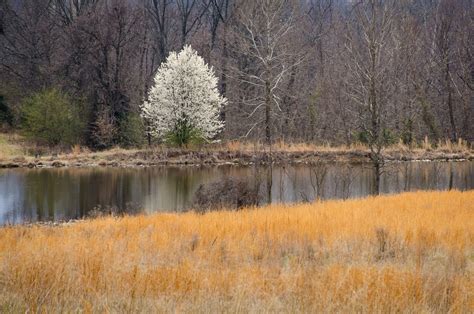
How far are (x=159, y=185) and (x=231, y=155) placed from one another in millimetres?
9527

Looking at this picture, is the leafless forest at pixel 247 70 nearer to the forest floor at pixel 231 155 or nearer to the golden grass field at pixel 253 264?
the forest floor at pixel 231 155

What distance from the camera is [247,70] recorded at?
129 feet

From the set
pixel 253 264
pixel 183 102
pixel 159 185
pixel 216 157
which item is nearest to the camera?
pixel 253 264

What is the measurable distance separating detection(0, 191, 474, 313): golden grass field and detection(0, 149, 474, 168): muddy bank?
19283 mm

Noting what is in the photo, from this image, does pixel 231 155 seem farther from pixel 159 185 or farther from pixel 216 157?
pixel 159 185

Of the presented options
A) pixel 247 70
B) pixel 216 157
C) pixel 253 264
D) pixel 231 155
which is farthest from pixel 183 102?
pixel 253 264

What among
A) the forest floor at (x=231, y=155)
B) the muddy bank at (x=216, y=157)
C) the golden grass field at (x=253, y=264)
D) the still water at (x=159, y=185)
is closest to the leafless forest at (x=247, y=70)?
the forest floor at (x=231, y=155)

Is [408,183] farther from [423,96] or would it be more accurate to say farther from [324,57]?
[324,57]

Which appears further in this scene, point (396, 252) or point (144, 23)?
point (144, 23)

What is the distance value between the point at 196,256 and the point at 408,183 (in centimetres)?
1551

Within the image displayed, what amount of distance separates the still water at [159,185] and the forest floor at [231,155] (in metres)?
1.96

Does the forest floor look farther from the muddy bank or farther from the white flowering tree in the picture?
the white flowering tree

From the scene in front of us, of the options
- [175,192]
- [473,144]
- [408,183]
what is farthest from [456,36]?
[175,192]

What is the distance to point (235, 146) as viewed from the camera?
3178 centimetres
